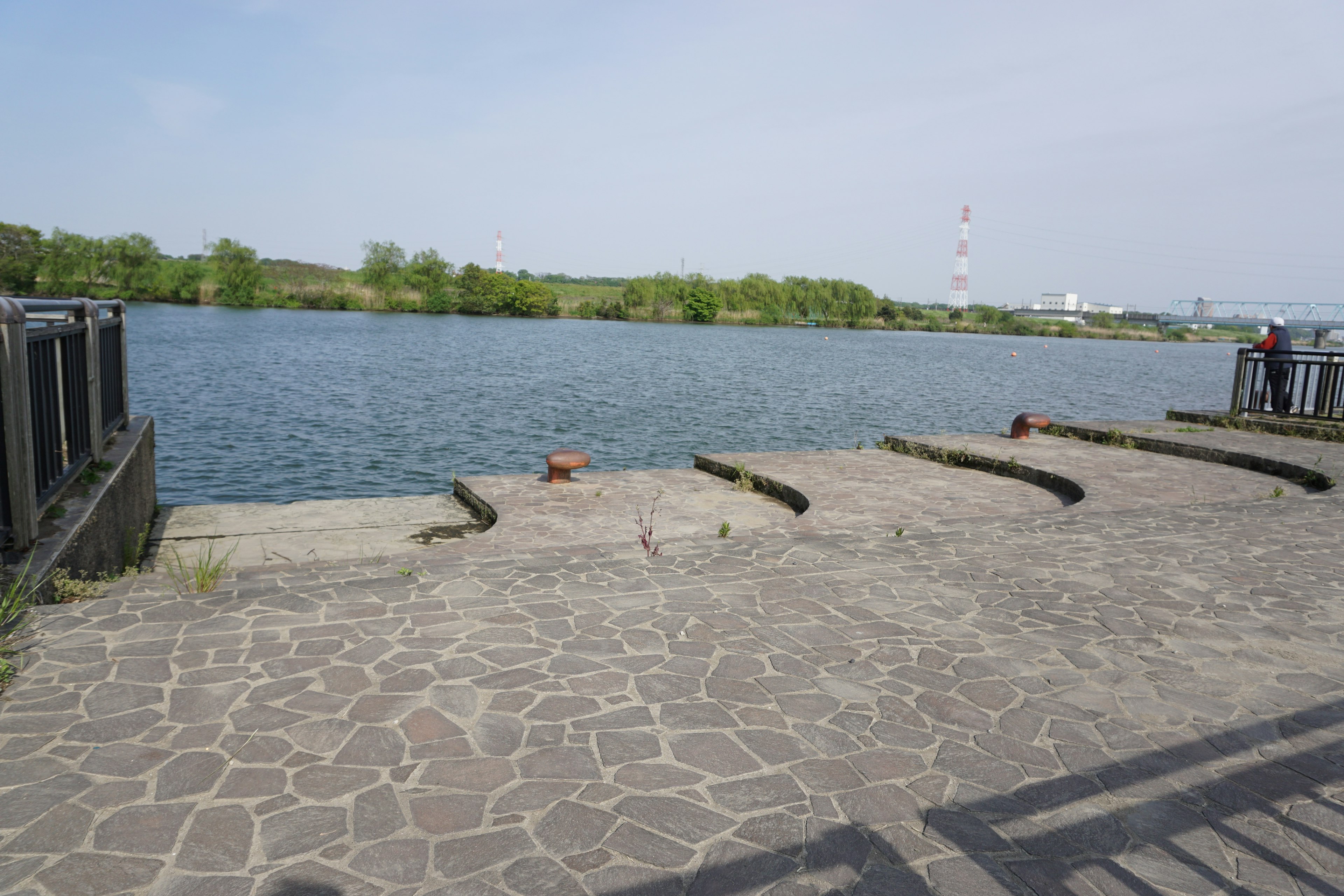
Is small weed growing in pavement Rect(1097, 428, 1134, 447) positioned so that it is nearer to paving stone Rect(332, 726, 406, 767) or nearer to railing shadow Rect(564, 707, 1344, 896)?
railing shadow Rect(564, 707, 1344, 896)

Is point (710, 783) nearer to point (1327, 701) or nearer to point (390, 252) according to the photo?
point (1327, 701)

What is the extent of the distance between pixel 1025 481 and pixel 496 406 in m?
18.5

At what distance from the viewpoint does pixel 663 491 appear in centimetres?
1073

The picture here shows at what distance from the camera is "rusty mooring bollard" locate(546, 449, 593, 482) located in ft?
35.2

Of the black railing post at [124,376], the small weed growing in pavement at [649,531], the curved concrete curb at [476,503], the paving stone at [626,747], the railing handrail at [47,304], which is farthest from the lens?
the curved concrete curb at [476,503]

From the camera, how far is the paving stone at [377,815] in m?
2.82

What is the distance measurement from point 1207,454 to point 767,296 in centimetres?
10910

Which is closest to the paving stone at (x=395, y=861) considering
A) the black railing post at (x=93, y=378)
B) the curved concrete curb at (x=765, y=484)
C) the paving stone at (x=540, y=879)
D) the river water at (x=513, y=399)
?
the paving stone at (x=540, y=879)

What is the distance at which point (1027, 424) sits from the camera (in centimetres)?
1444

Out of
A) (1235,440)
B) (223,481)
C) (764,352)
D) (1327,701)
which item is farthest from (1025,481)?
(764,352)

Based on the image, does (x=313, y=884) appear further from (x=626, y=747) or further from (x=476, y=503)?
(x=476, y=503)

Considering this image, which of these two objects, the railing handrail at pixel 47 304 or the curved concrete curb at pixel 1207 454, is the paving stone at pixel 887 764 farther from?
the curved concrete curb at pixel 1207 454

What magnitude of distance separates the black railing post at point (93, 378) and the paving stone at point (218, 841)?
17.7 ft

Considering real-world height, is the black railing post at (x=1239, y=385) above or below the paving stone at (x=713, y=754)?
above
